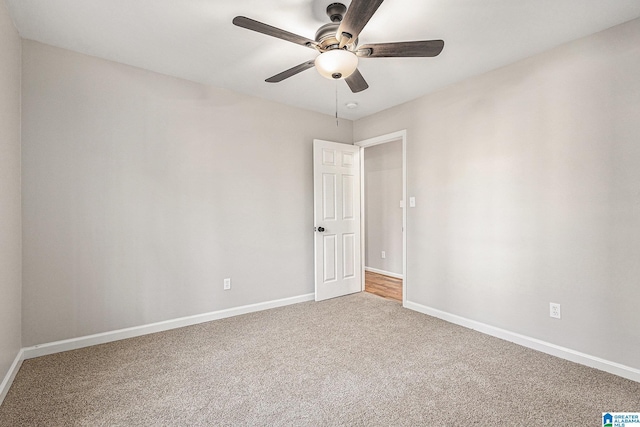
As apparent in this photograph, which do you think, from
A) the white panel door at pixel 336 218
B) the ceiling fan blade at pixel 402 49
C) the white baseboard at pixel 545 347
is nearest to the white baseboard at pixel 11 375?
the white panel door at pixel 336 218

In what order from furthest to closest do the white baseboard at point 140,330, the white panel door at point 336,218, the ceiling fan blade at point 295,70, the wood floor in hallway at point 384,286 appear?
the wood floor in hallway at point 384,286 < the white panel door at point 336,218 < the white baseboard at point 140,330 < the ceiling fan blade at point 295,70

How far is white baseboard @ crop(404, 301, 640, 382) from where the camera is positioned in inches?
88.2

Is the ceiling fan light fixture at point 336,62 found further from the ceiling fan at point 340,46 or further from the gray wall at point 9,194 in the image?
the gray wall at point 9,194

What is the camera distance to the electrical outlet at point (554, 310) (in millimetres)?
2570

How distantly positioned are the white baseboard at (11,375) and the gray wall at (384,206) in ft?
15.5

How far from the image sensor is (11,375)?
85.2 inches

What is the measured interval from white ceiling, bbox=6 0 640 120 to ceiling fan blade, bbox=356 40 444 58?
1.01ft

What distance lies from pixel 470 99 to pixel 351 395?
2.89 meters

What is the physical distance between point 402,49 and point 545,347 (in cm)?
261

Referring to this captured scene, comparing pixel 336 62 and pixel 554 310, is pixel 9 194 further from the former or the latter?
pixel 554 310

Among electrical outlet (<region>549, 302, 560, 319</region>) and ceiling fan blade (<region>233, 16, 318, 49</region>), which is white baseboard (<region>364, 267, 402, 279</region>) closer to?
electrical outlet (<region>549, 302, 560, 319</region>)

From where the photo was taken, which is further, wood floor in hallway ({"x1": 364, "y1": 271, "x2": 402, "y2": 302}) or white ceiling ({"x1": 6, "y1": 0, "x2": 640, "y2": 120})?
wood floor in hallway ({"x1": 364, "y1": 271, "x2": 402, "y2": 302})

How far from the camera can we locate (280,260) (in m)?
3.90

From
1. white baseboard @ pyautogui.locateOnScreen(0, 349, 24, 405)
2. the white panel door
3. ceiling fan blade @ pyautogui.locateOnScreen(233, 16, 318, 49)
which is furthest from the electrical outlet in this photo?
white baseboard @ pyautogui.locateOnScreen(0, 349, 24, 405)
